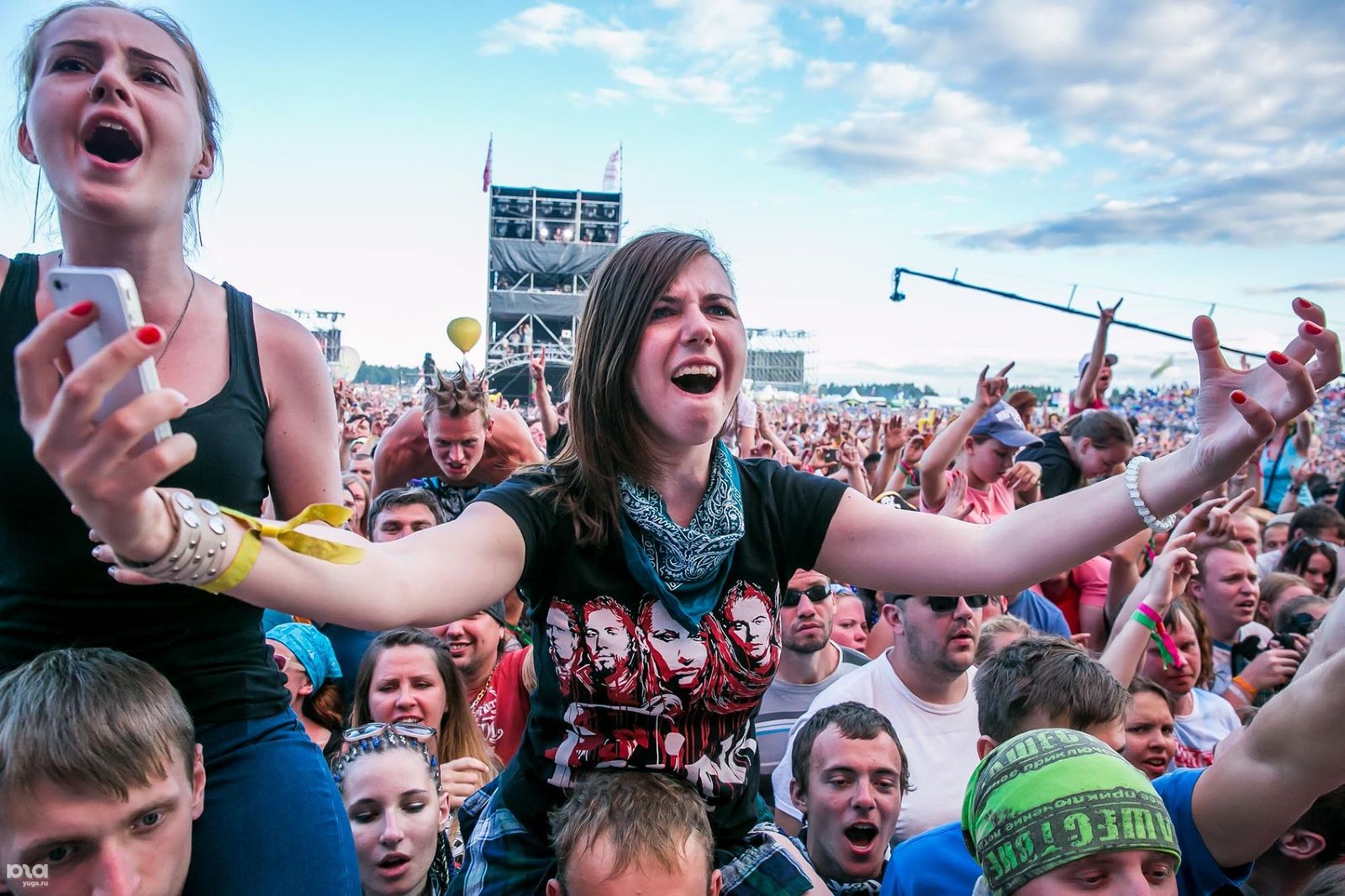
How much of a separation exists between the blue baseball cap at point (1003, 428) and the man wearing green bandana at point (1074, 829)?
356 centimetres

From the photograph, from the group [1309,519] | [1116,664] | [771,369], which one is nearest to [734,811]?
[1116,664]

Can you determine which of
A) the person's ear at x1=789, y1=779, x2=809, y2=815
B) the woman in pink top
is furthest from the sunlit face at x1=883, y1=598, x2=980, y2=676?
the woman in pink top

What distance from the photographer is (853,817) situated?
295 centimetres

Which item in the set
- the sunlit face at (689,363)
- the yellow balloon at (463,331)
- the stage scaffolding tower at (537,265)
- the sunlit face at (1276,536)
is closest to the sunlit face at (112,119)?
the sunlit face at (689,363)

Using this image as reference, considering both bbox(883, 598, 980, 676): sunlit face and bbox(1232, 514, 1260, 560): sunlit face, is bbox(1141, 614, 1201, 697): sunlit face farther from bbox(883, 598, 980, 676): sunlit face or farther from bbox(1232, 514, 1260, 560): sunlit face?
bbox(1232, 514, 1260, 560): sunlit face

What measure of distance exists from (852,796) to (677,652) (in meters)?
1.59

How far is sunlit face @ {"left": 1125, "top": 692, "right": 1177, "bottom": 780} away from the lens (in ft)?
10.9

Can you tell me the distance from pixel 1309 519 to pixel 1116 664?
407cm

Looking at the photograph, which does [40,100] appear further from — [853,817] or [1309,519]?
[1309,519]

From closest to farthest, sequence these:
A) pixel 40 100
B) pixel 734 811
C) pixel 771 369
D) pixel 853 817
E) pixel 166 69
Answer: pixel 40 100 < pixel 166 69 < pixel 734 811 < pixel 853 817 < pixel 771 369

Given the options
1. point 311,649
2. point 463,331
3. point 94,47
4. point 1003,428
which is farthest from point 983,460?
point 463,331

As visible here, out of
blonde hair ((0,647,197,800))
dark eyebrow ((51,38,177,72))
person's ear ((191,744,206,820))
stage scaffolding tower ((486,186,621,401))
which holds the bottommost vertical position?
person's ear ((191,744,206,820))

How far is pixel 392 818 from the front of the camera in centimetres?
255

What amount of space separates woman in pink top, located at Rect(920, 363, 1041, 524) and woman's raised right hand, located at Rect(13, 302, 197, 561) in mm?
4541
